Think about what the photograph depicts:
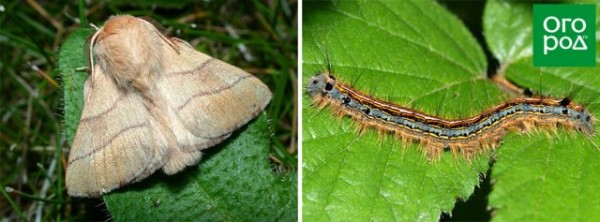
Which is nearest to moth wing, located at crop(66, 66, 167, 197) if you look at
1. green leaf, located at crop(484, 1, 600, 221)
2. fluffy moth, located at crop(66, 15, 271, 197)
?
fluffy moth, located at crop(66, 15, 271, 197)

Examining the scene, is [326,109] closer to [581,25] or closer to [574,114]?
[574,114]

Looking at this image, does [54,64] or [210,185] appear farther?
[54,64]

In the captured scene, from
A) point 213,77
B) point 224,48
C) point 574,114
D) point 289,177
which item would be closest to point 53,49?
point 224,48

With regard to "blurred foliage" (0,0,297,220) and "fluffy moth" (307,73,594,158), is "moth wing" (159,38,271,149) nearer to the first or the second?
"fluffy moth" (307,73,594,158)

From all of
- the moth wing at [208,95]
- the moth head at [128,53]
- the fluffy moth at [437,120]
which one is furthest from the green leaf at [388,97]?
the moth head at [128,53]

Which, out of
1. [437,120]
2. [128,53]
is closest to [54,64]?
[128,53]

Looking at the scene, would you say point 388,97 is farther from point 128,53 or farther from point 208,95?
point 128,53
